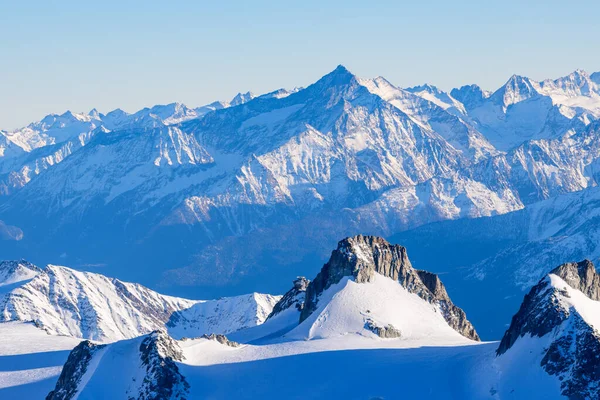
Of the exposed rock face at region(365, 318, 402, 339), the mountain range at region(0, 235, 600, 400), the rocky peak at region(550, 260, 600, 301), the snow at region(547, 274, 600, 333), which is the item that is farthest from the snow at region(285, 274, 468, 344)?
the snow at region(547, 274, 600, 333)

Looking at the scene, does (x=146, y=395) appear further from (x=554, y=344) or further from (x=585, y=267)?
(x=585, y=267)

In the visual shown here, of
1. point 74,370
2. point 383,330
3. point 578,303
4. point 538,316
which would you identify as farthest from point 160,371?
point 578,303

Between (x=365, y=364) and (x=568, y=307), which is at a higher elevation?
(x=568, y=307)

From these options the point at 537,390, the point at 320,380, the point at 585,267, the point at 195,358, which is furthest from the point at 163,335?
the point at 585,267

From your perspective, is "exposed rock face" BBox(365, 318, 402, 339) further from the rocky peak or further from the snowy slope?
the rocky peak

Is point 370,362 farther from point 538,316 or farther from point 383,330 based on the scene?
point 538,316

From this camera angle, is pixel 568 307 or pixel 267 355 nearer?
pixel 568 307

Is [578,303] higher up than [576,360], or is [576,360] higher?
[578,303]
